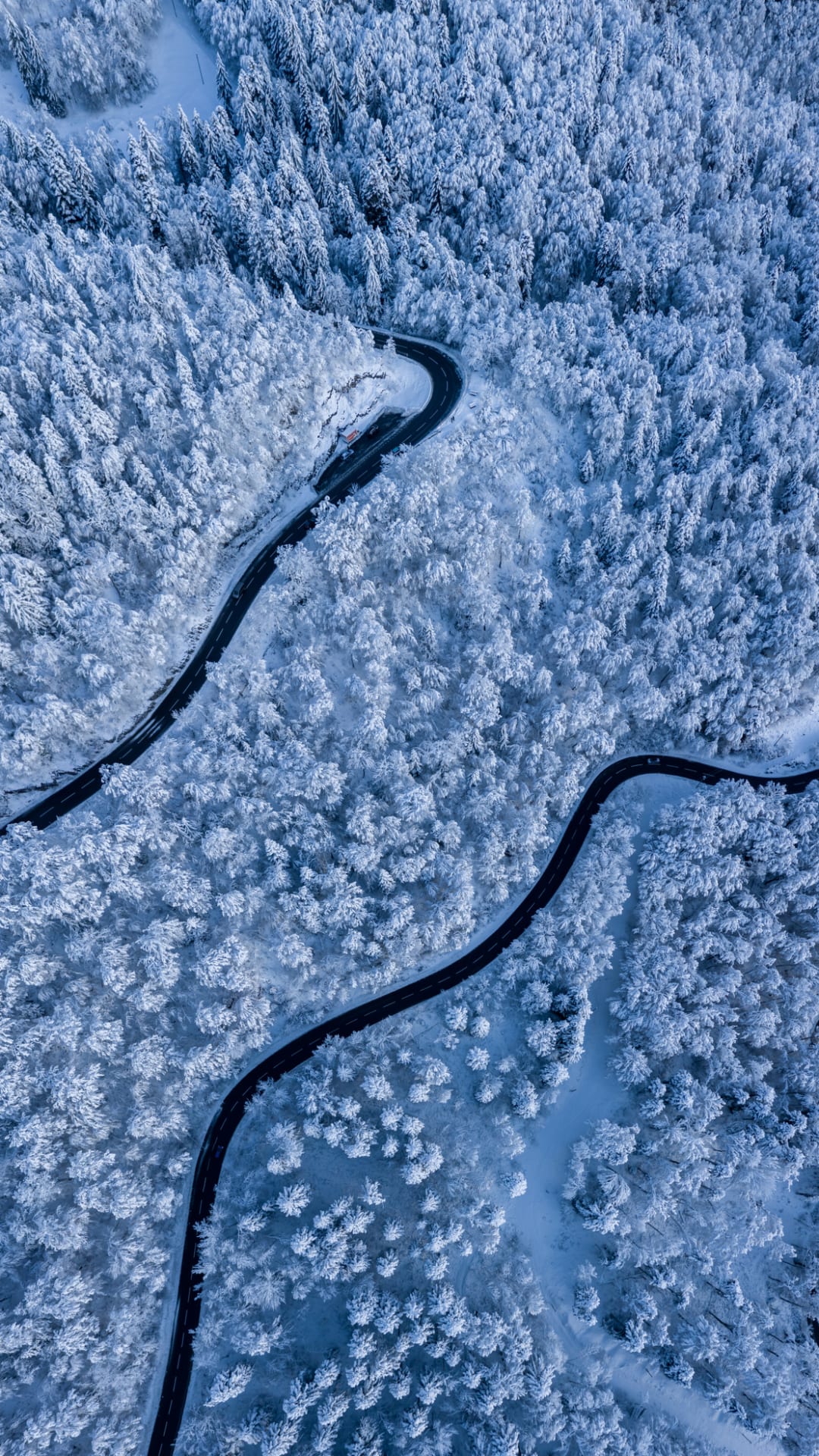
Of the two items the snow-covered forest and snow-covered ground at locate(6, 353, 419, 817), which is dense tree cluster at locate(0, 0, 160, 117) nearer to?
the snow-covered forest

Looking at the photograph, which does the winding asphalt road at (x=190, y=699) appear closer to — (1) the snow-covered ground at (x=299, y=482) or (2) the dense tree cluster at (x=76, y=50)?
(1) the snow-covered ground at (x=299, y=482)

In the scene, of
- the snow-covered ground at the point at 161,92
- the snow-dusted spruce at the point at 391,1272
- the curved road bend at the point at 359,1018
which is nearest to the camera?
the snow-dusted spruce at the point at 391,1272

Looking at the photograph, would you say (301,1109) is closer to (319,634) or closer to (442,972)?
(442,972)

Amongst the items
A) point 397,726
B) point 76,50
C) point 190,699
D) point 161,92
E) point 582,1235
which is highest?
point 76,50

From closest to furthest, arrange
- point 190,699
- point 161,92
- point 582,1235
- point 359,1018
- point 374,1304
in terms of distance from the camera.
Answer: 1. point 374,1304
2. point 582,1235
3. point 359,1018
4. point 190,699
5. point 161,92

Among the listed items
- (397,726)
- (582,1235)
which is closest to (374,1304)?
(582,1235)

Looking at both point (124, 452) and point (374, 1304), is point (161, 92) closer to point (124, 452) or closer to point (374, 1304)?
point (124, 452)

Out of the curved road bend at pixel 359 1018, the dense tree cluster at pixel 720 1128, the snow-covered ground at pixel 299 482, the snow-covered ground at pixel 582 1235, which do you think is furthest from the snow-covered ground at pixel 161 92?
the snow-covered ground at pixel 582 1235
